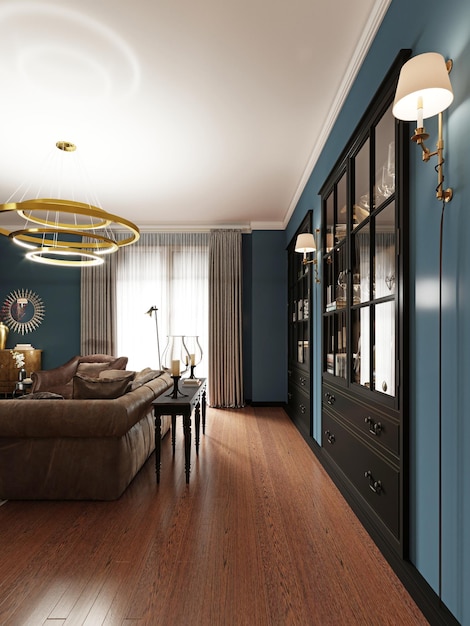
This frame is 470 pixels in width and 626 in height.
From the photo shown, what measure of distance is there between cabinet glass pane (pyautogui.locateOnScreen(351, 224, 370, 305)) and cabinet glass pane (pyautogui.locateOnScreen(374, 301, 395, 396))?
0.82 ft

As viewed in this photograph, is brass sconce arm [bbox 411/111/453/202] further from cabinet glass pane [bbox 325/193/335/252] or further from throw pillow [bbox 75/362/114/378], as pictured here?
A: throw pillow [bbox 75/362/114/378]

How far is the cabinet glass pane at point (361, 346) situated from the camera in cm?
247

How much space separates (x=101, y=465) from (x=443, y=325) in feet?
7.47

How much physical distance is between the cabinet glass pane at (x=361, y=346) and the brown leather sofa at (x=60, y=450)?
4.97 feet

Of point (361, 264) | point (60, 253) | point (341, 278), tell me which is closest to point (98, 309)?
point (60, 253)

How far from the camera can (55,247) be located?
4.38m

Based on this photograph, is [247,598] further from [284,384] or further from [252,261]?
[252,261]

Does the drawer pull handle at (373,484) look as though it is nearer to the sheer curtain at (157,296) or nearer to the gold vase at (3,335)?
the sheer curtain at (157,296)

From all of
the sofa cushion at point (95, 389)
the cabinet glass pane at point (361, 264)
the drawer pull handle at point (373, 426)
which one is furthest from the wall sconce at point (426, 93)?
the sofa cushion at point (95, 389)

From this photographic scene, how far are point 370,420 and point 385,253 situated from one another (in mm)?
920

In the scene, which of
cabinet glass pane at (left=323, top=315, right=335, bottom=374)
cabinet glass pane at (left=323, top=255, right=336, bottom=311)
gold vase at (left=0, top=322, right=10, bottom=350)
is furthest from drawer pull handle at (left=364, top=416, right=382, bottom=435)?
gold vase at (left=0, top=322, right=10, bottom=350)

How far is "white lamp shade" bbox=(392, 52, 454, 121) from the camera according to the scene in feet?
4.64

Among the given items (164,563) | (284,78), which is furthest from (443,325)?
(284,78)

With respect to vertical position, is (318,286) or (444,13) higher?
(444,13)
